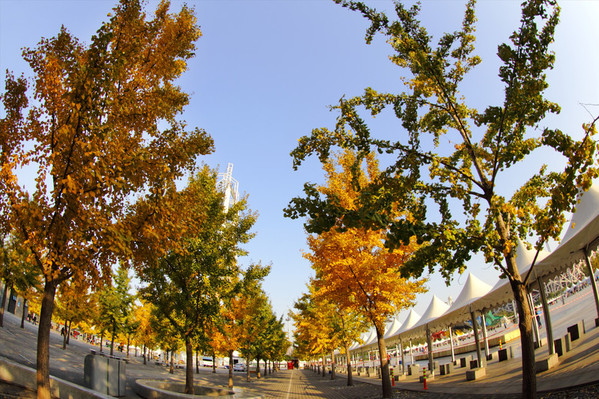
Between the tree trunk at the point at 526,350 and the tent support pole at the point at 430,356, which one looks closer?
the tree trunk at the point at 526,350

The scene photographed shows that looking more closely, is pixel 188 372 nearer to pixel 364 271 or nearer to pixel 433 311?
pixel 364 271

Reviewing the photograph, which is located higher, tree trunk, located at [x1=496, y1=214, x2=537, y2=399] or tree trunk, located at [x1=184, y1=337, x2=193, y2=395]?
tree trunk, located at [x1=496, y1=214, x2=537, y2=399]

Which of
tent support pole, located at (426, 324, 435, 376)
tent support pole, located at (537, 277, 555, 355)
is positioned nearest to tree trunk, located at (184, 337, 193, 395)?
tent support pole, located at (537, 277, 555, 355)

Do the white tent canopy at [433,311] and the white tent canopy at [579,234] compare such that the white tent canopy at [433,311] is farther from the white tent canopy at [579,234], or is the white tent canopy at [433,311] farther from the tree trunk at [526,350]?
the tree trunk at [526,350]

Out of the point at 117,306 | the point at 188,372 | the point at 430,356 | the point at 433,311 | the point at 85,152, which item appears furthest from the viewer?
the point at 117,306

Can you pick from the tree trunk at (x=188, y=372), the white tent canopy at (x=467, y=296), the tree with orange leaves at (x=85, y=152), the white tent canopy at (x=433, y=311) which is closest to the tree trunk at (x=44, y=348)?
the tree with orange leaves at (x=85, y=152)

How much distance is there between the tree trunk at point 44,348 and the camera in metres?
5.44

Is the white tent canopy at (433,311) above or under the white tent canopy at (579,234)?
under

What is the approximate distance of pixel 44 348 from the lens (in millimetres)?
5727

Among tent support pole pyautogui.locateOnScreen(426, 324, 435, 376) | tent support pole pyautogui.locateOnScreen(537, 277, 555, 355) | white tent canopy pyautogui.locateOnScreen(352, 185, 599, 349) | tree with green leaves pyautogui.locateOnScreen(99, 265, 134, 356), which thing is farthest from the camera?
tree with green leaves pyautogui.locateOnScreen(99, 265, 134, 356)

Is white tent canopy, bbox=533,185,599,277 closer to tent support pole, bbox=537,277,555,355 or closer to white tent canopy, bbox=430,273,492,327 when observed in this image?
tent support pole, bbox=537,277,555,355

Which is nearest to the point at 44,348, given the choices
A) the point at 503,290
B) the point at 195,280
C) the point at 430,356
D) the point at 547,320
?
the point at 195,280

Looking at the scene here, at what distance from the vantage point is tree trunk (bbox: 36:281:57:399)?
5.44 meters

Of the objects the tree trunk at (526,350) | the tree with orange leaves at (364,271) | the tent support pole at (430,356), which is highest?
the tree with orange leaves at (364,271)
